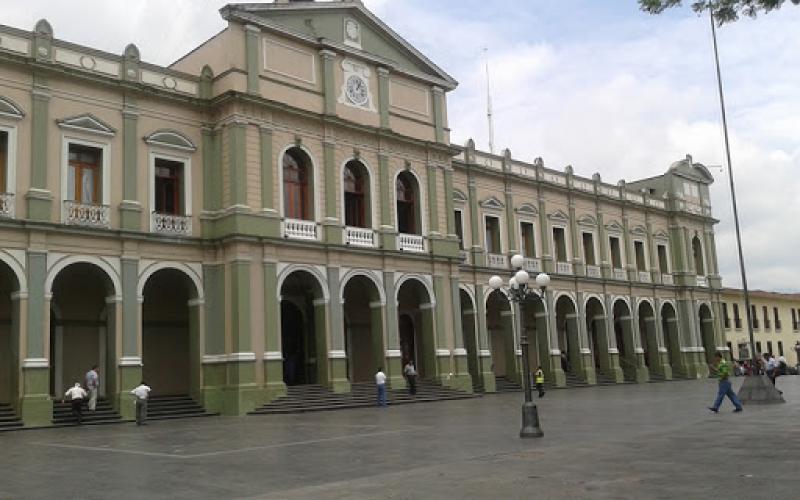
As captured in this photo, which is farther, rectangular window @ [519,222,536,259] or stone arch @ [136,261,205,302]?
rectangular window @ [519,222,536,259]

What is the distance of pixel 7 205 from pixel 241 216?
645cm

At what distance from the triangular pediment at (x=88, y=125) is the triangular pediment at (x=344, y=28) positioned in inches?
206

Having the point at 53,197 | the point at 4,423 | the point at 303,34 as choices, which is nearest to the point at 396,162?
the point at 303,34

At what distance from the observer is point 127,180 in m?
23.9

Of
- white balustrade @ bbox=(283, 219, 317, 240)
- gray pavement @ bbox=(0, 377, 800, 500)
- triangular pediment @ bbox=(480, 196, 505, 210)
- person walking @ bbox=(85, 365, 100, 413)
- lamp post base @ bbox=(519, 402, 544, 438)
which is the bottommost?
gray pavement @ bbox=(0, 377, 800, 500)

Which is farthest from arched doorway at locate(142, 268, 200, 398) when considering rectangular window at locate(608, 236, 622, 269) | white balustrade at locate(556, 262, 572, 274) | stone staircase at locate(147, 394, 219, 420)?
rectangular window at locate(608, 236, 622, 269)

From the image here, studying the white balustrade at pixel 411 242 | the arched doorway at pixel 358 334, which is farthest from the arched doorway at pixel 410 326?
the white balustrade at pixel 411 242

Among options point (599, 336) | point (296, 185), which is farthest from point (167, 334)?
point (599, 336)

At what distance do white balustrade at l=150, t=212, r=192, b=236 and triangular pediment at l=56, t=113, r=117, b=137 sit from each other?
2.76 meters

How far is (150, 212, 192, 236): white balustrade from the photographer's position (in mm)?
24328

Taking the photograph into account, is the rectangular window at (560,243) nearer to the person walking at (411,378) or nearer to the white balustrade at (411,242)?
the white balustrade at (411,242)

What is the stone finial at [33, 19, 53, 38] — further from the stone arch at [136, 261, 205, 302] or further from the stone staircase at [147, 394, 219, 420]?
the stone staircase at [147, 394, 219, 420]

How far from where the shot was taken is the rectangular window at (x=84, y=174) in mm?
23234

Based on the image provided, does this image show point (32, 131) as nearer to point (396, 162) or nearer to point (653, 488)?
point (396, 162)
